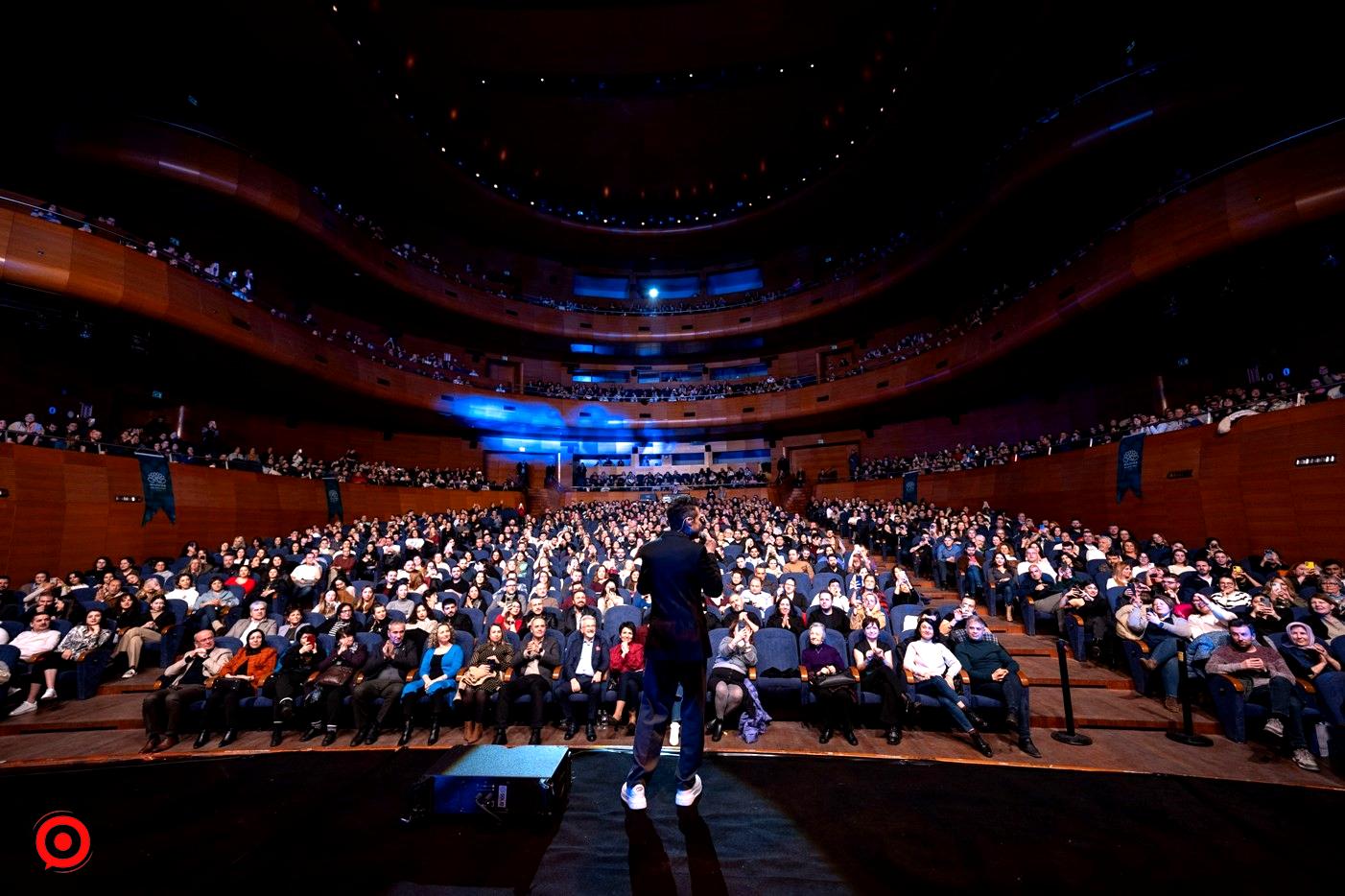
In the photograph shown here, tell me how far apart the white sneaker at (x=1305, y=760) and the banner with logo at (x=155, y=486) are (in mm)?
15603

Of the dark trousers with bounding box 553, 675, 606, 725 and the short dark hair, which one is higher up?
the short dark hair

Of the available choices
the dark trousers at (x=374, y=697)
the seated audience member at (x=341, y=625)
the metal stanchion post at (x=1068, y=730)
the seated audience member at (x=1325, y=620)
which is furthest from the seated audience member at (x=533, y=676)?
the seated audience member at (x=1325, y=620)

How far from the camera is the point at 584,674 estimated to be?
4.81 meters

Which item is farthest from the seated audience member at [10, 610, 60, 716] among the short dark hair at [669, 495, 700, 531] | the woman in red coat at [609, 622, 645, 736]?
the short dark hair at [669, 495, 700, 531]

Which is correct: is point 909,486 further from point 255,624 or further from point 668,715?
point 255,624

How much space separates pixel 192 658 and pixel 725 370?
22.8 meters

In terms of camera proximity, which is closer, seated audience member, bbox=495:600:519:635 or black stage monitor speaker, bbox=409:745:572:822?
black stage monitor speaker, bbox=409:745:572:822

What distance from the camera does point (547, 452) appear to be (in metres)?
24.1

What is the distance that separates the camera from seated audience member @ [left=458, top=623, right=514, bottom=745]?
4.43 m

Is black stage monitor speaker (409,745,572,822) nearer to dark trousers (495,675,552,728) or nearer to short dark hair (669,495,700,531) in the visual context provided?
short dark hair (669,495,700,531)

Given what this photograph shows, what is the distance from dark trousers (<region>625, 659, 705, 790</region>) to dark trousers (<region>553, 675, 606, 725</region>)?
2.01 m

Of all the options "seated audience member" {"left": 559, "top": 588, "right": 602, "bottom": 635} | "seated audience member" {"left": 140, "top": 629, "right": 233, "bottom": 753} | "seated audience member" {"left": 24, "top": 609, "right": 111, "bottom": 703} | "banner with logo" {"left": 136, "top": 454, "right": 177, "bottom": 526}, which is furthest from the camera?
"banner with logo" {"left": 136, "top": 454, "right": 177, "bottom": 526}

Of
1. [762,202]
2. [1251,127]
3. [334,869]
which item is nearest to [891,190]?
[762,202]

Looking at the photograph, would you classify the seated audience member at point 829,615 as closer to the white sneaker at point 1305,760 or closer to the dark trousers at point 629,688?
the dark trousers at point 629,688
